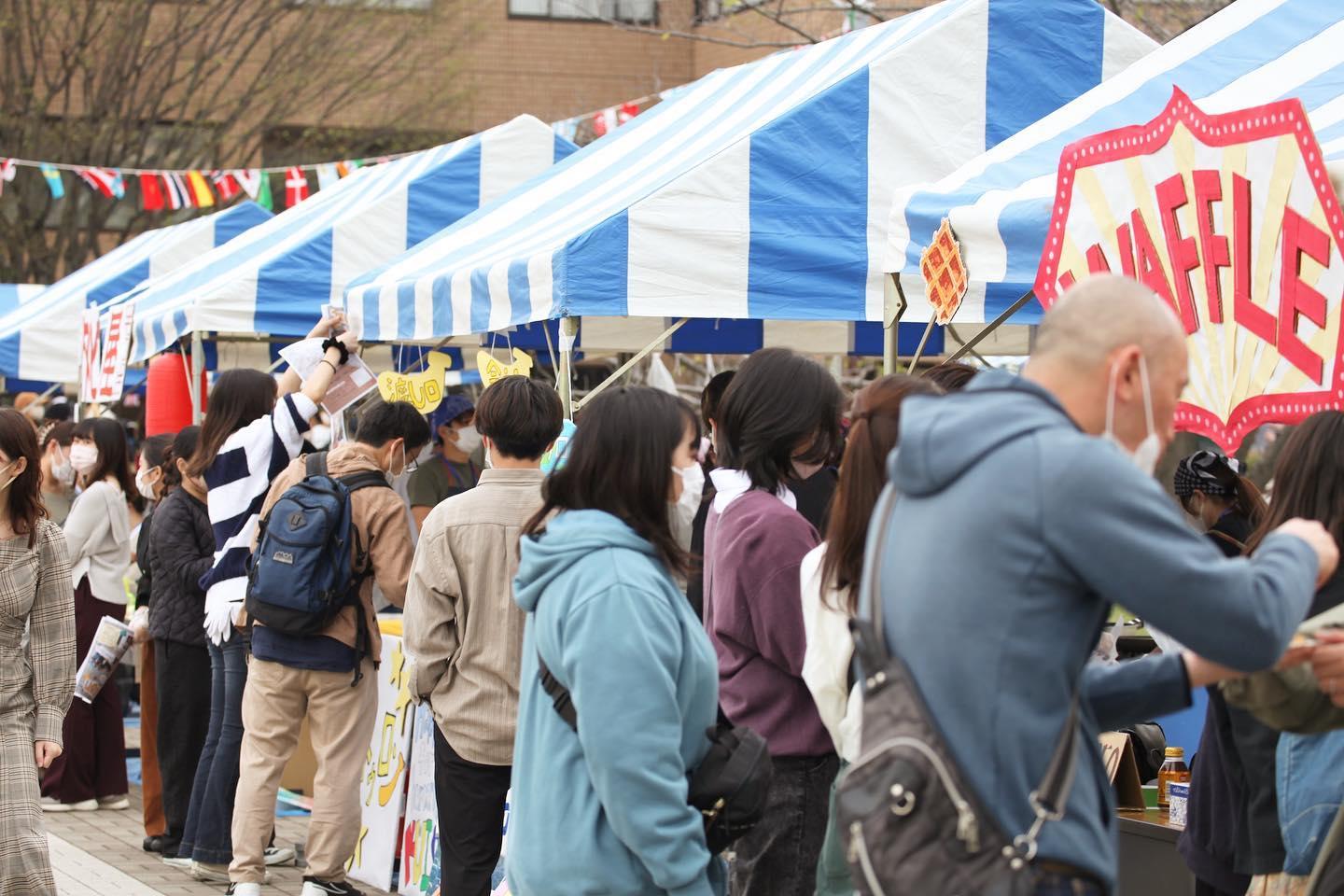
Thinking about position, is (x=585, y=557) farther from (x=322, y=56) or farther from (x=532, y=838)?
(x=322, y=56)

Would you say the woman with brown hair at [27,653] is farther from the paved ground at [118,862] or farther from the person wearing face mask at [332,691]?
the paved ground at [118,862]

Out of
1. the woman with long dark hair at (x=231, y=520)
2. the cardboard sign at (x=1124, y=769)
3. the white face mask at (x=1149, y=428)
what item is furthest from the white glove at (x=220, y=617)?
the white face mask at (x=1149, y=428)

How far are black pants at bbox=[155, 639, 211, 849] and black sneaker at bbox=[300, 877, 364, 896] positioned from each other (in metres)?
1.50

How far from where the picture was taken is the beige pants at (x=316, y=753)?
6.52 m

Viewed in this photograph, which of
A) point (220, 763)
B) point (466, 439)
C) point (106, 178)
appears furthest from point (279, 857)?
point (106, 178)

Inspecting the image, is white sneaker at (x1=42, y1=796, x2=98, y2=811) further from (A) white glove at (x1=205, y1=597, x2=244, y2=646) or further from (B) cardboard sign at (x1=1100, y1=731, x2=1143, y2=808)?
(B) cardboard sign at (x1=1100, y1=731, x2=1143, y2=808)

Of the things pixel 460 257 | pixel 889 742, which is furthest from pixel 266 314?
pixel 889 742

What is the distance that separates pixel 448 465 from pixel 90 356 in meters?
4.35

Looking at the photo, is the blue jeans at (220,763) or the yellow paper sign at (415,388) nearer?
the blue jeans at (220,763)

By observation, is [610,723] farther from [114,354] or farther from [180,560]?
[114,354]

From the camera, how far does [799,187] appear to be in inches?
270

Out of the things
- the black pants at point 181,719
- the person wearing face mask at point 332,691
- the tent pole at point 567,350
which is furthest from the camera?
the black pants at point 181,719

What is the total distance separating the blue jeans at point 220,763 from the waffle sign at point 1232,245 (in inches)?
172

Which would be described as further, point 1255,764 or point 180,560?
Result: point 180,560
